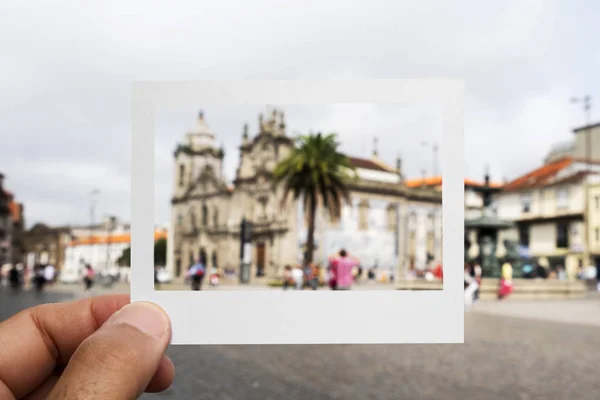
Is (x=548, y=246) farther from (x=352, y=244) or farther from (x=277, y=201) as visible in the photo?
(x=277, y=201)

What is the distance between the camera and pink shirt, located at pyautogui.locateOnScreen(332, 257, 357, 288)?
41.3 ft

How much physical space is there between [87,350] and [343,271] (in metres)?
11.1

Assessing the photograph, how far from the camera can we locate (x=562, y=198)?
6025 cm

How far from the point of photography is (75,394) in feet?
6.40

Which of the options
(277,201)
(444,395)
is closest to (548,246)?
(277,201)

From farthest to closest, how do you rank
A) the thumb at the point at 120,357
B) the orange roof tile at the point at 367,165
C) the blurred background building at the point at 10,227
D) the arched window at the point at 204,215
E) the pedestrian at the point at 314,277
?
the blurred background building at the point at 10,227
the arched window at the point at 204,215
the orange roof tile at the point at 367,165
the pedestrian at the point at 314,277
the thumb at the point at 120,357

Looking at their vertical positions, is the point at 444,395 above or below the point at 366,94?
below

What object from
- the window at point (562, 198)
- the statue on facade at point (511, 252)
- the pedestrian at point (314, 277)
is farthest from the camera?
the window at point (562, 198)

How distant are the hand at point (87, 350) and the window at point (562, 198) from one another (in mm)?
61418

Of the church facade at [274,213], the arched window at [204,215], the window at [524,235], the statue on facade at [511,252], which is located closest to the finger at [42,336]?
the statue on facade at [511,252]

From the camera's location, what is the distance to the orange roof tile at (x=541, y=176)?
61969mm

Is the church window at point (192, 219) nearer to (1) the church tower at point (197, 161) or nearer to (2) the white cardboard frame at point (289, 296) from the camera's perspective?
(1) the church tower at point (197, 161)

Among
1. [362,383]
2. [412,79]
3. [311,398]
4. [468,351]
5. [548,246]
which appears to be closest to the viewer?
[412,79]

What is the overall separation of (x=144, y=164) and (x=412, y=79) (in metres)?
0.83
